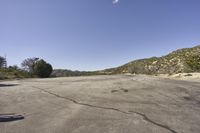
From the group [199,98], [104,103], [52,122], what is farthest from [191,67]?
[52,122]

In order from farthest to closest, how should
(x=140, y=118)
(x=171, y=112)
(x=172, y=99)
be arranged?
(x=172, y=99)
(x=171, y=112)
(x=140, y=118)

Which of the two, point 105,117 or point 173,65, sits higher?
point 173,65

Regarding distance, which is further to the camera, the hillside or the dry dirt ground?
the hillside

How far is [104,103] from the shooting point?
7.96 metres

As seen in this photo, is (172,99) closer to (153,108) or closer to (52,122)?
(153,108)

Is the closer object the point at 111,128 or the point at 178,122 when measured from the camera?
the point at 111,128

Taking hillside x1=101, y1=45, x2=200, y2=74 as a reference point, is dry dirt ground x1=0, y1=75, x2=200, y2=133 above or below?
below

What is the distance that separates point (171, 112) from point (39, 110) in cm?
393

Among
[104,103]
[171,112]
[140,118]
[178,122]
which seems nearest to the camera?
[178,122]

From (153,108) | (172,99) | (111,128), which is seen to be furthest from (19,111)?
(172,99)

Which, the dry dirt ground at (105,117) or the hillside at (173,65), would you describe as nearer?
the dry dirt ground at (105,117)

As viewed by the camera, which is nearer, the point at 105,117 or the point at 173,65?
the point at 105,117

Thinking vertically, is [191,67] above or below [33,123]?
above

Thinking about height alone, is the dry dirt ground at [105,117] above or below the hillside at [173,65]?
below
